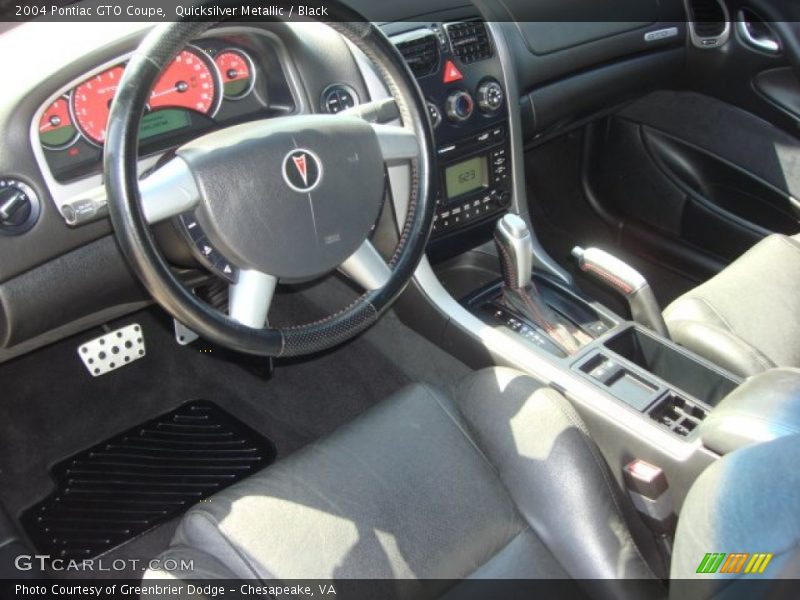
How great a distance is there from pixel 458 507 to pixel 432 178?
1.79ft

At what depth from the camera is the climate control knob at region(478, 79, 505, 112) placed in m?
1.98

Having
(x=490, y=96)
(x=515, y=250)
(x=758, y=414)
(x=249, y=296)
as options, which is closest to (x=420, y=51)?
(x=490, y=96)

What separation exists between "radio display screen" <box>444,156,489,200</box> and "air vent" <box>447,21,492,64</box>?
230 millimetres

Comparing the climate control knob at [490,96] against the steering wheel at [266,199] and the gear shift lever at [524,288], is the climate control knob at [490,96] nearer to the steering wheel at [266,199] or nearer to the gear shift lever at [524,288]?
the gear shift lever at [524,288]

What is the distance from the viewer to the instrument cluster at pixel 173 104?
1.37 meters

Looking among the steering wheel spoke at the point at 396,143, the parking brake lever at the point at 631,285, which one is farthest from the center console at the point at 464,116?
the steering wheel spoke at the point at 396,143

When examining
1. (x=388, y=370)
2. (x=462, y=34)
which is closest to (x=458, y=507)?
(x=388, y=370)

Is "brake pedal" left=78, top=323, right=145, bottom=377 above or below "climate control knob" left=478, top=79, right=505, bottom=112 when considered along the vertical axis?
below

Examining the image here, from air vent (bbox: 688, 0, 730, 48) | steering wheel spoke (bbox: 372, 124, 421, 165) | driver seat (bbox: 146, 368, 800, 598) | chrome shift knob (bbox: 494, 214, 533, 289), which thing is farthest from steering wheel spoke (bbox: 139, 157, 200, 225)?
air vent (bbox: 688, 0, 730, 48)

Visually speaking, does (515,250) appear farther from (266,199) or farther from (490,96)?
(266,199)

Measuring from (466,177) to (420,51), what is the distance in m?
0.31

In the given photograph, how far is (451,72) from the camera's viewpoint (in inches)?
76.0

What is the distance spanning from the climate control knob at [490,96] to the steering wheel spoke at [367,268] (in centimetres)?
70

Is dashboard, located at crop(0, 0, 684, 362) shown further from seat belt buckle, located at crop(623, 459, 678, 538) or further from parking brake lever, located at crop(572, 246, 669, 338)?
seat belt buckle, located at crop(623, 459, 678, 538)
